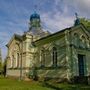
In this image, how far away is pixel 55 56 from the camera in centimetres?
2248

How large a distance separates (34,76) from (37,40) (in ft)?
15.9

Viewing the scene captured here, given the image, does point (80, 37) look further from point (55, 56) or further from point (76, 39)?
point (55, 56)

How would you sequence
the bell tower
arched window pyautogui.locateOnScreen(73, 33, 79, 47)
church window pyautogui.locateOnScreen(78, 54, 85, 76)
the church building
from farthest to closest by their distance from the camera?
the bell tower < church window pyautogui.locateOnScreen(78, 54, 85, 76) < arched window pyautogui.locateOnScreen(73, 33, 79, 47) < the church building

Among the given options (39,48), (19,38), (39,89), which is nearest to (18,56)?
(19,38)

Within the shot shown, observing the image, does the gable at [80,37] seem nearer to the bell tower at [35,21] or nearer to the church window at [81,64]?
the church window at [81,64]

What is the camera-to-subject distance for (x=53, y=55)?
22.7 m

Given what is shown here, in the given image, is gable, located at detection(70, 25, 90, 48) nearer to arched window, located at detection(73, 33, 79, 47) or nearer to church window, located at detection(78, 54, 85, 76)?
arched window, located at detection(73, 33, 79, 47)

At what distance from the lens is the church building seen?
2081 centimetres

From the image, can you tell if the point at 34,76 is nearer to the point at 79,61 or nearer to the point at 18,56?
the point at 18,56

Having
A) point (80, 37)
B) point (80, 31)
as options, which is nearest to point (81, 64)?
point (80, 37)

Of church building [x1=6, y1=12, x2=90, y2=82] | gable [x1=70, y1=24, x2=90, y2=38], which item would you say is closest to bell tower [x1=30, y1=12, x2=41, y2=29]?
church building [x1=6, y1=12, x2=90, y2=82]

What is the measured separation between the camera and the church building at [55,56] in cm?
2081

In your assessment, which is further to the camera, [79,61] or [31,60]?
[31,60]

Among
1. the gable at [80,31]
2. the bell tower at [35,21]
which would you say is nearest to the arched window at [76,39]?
the gable at [80,31]
